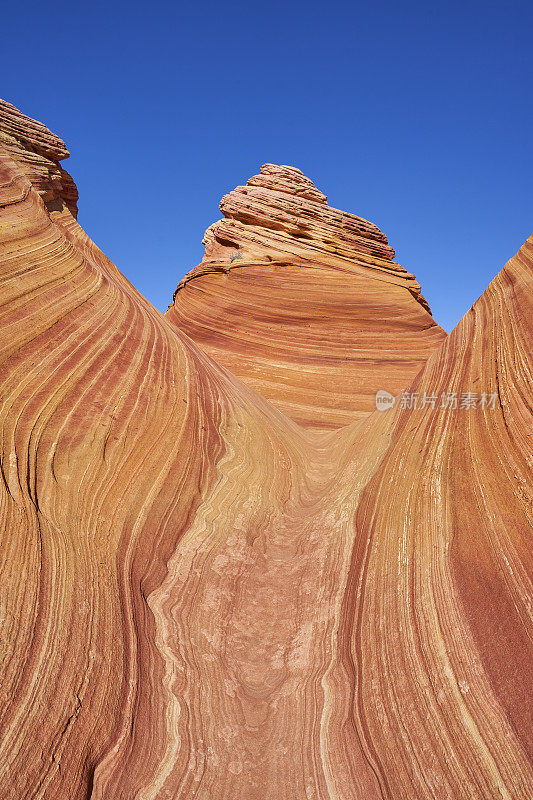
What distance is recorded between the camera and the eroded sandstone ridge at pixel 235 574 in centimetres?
337

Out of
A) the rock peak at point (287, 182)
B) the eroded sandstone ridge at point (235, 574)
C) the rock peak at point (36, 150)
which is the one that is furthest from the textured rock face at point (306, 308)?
the rock peak at point (36, 150)

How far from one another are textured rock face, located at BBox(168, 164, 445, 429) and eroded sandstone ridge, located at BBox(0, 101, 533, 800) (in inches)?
232

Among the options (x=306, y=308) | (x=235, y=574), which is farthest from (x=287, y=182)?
(x=235, y=574)

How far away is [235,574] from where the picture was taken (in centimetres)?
556

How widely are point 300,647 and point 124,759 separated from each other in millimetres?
1826

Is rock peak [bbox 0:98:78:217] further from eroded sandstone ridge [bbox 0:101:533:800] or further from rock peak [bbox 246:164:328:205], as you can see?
rock peak [bbox 246:164:328:205]

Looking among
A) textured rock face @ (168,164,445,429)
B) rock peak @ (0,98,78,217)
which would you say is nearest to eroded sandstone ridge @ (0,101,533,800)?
rock peak @ (0,98,78,217)

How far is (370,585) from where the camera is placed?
16.1 feet

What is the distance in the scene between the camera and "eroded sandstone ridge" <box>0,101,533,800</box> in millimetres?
3367

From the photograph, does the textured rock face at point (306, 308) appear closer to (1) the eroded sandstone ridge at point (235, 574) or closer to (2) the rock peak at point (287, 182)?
(2) the rock peak at point (287, 182)

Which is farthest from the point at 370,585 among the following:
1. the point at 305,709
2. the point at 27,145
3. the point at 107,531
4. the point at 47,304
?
the point at 27,145

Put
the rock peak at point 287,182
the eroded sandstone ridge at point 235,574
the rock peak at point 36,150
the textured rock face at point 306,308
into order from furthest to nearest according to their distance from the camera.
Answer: the rock peak at point 287,182
the textured rock face at point 306,308
the rock peak at point 36,150
the eroded sandstone ridge at point 235,574

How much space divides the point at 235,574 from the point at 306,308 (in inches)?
423

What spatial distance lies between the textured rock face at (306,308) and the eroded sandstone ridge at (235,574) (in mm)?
5889
